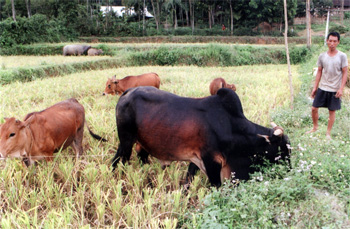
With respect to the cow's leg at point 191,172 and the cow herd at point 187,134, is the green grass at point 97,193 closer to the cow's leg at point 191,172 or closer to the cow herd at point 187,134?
the cow's leg at point 191,172

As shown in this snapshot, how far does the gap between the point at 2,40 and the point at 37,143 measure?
17.3m

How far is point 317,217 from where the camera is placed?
2.81 meters

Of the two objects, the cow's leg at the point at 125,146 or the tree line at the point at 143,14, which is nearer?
the cow's leg at the point at 125,146

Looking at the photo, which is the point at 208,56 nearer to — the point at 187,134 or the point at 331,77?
the point at 331,77

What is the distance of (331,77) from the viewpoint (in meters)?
4.94

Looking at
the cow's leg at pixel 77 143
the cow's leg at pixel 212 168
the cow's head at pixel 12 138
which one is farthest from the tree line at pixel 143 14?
the cow's leg at pixel 212 168

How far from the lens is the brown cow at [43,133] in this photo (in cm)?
301

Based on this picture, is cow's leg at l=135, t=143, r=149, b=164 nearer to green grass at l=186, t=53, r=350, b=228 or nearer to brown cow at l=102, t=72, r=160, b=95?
green grass at l=186, t=53, r=350, b=228

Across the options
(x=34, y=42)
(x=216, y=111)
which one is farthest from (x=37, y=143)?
(x=34, y=42)

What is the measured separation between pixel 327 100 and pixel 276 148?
7.97 feet

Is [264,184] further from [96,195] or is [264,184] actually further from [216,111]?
[96,195]

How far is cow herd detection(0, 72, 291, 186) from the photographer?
10.2 feet

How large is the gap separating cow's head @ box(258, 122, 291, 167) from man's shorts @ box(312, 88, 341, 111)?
2229 mm

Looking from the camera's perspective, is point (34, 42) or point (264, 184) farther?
point (34, 42)
